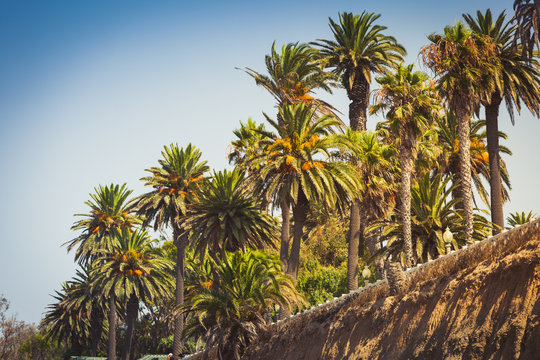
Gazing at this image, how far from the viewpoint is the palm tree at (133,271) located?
57781mm

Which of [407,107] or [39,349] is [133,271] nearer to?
[39,349]

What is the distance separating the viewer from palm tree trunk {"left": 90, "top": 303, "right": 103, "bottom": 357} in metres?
69.5

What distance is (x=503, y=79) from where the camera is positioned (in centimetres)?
3478

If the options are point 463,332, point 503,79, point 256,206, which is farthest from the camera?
point 256,206

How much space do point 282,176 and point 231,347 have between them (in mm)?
9188

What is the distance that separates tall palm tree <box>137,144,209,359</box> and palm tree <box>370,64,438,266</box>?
25.1 m

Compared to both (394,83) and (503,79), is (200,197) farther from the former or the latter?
(503,79)

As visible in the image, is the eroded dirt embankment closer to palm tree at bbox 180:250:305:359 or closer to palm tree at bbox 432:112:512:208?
palm tree at bbox 180:250:305:359

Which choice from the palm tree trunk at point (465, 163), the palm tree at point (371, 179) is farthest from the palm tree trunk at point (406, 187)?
the palm tree at point (371, 179)

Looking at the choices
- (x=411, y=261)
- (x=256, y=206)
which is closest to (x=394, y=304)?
(x=411, y=261)

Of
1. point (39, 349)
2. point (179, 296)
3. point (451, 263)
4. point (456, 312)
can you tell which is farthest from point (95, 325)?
point (456, 312)

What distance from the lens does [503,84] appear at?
34.2 m

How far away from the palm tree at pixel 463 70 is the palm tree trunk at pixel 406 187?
2716mm

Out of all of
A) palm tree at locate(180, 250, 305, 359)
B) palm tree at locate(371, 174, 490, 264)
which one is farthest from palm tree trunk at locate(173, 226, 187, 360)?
palm tree at locate(371, 174, 490, 264)
